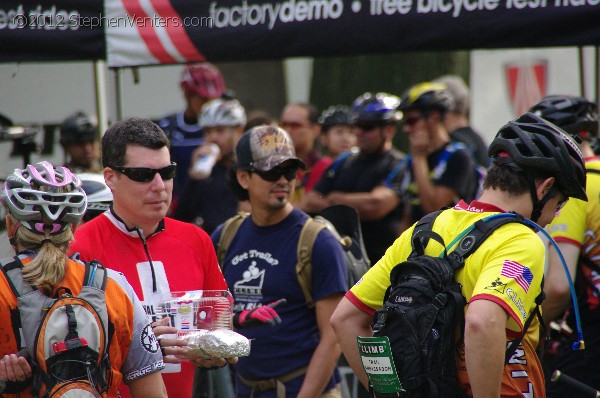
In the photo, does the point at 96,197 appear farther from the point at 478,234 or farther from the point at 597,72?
the point at 597,72

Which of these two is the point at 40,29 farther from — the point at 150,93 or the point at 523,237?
the point at 150,93

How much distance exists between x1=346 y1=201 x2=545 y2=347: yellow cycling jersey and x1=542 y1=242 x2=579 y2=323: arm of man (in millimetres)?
1367

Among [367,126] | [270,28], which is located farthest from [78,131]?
[270,28]

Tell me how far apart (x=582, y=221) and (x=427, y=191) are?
7.27 ft

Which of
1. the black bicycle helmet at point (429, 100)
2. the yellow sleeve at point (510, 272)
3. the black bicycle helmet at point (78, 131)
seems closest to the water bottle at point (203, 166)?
the black bicycle helmet at point (78, 131)

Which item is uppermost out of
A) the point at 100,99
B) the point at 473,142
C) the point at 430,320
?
the point at 100,99

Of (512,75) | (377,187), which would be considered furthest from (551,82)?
(377,187)

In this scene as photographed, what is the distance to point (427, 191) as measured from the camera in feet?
21.9

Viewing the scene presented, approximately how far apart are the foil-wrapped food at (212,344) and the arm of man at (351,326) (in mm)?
412

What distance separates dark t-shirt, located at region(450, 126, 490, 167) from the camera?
25.9ft

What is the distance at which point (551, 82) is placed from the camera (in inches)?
384

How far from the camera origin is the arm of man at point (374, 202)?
22.1ft

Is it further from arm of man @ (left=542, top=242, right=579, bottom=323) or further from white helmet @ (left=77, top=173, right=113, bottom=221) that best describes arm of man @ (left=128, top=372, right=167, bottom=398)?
arm of man @ (left=542, top=242, right=579, bottom=323)

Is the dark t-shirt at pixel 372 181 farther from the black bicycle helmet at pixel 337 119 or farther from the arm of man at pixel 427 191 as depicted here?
the black bicycle helmet at pixel 337 119
